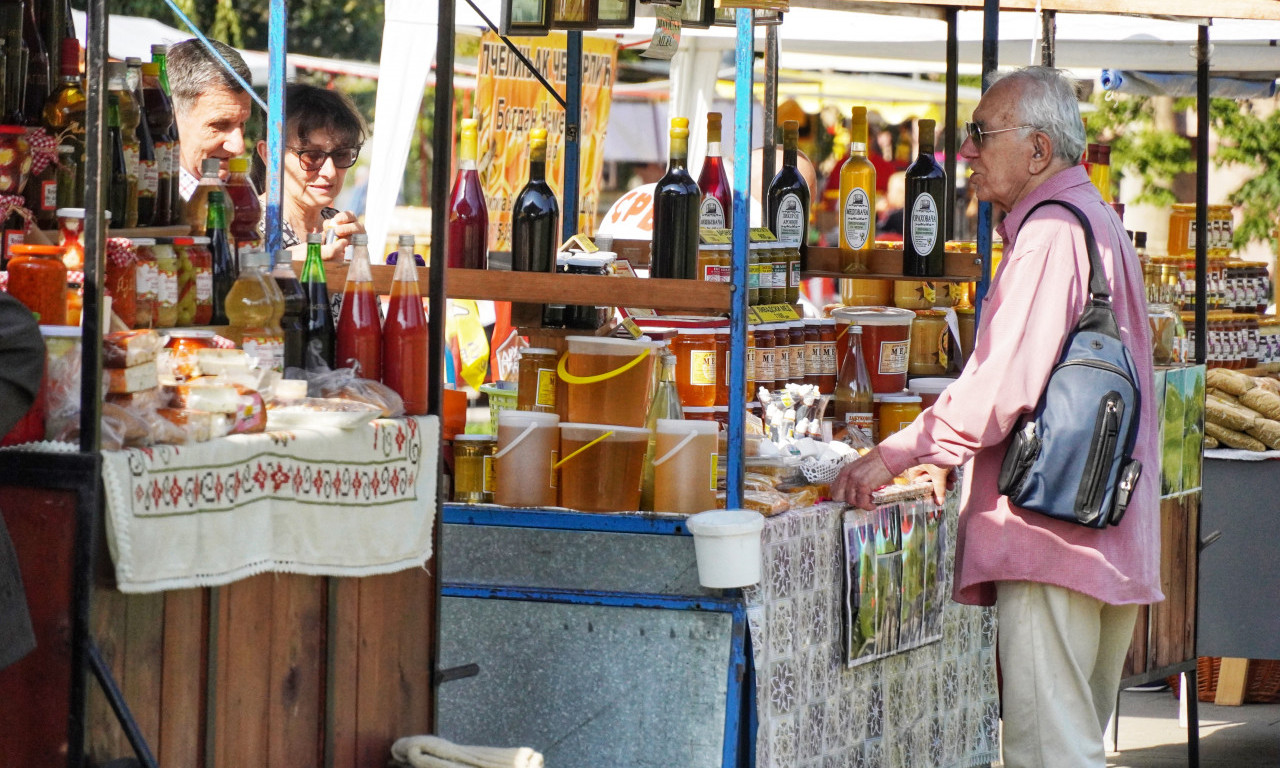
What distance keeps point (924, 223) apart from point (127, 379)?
102 inches

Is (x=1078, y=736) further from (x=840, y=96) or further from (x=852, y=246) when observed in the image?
(x=840, y=96)

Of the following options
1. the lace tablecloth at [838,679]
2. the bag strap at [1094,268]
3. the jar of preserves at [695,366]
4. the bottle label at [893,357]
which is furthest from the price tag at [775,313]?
the bag strap at [1094,268]

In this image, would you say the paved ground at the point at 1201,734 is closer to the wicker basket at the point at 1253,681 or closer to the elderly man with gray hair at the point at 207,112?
the wicker basket at the point at 1253,681

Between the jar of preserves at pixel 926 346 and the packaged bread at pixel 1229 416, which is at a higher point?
the jar of preserves at pixel 926 346

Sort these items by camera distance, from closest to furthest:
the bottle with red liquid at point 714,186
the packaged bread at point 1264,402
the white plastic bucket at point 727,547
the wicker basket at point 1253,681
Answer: the white plastic bucket at point 727,547
the bottle with red liquid at point 714,186
the packaged bread at point 1264,402
the wicker basket at point 1253,681

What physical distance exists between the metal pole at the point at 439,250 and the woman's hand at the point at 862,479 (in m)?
1.07

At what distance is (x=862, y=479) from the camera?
374 centimetres

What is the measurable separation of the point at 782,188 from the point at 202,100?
5.45ft

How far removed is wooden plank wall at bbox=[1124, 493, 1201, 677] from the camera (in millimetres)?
5039

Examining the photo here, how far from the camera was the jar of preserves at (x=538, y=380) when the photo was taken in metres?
3.75

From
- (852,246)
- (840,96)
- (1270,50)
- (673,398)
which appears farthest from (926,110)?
(673,398)

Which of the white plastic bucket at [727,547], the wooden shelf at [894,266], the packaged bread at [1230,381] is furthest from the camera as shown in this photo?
the packaged bread at [1230,381]

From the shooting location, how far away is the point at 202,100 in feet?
14.8

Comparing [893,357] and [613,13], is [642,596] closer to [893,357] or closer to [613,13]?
[893,357]
